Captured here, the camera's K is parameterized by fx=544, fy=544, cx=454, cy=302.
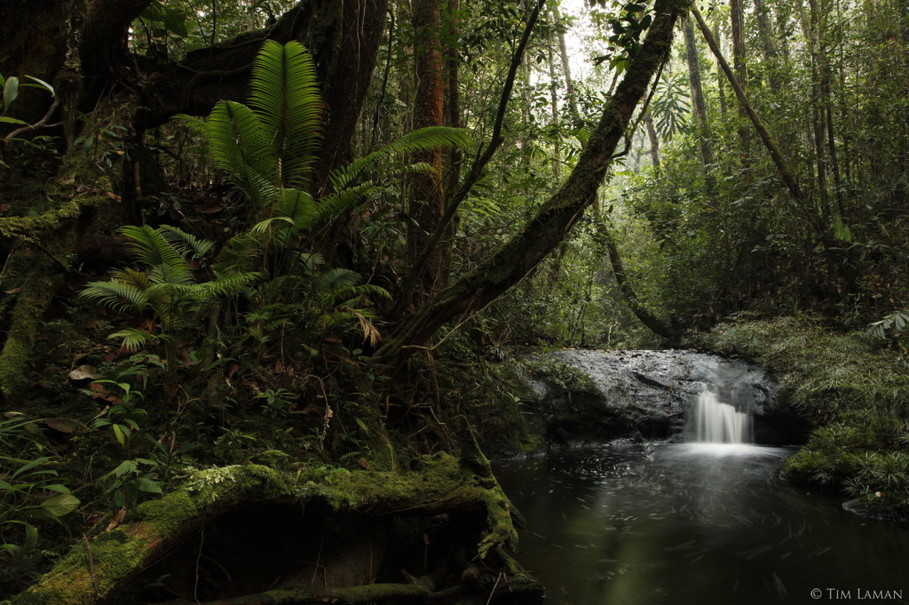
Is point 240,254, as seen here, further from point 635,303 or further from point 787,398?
point 635,303

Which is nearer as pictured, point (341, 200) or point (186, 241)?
point (341, 200)

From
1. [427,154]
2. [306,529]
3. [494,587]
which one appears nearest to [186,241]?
[306,529]

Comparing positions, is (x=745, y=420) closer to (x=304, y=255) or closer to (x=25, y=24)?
(x=304, y=255)

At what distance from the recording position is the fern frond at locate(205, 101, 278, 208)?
3.26m

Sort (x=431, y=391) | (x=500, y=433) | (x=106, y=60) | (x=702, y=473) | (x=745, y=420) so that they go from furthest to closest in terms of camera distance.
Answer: (x=745, y=420) < (x=500, y=433) < (x=702, y=473) < (x=431, y=391) < (x=106, y=60)

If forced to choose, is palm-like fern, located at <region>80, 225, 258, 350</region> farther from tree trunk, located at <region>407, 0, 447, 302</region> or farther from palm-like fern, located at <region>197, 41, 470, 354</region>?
tree trunk, located at <region>407, 0, 447, 302</region>

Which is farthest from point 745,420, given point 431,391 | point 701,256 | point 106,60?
point 106,60

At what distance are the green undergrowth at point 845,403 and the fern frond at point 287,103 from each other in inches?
255

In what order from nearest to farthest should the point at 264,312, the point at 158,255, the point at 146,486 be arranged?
the point at 146,486, the point at 158,255, the point at 264,312

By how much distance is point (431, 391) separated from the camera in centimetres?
449

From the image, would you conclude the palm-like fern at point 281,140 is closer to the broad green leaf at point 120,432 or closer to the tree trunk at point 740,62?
the broad green leaf at point 120,432

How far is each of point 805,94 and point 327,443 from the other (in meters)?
12.2

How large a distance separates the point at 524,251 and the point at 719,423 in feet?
22.5

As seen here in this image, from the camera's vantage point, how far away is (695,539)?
5020 millimetres
